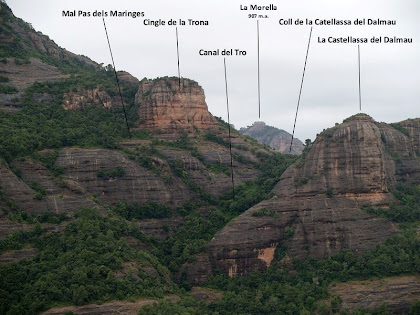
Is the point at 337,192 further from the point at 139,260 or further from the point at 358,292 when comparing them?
the point at 139,260

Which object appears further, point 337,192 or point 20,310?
point 337,192

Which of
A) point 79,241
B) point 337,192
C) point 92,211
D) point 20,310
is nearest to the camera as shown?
point 20,310

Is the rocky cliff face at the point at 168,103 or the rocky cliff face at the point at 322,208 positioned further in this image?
the rocky cliff face at the point at 168,103

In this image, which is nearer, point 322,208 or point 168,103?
point 322,208

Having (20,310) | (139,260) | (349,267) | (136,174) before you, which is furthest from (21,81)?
Result: (349,267)

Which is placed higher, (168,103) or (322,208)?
(168,103)

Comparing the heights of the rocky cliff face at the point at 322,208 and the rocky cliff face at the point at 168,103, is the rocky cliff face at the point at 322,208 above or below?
below
